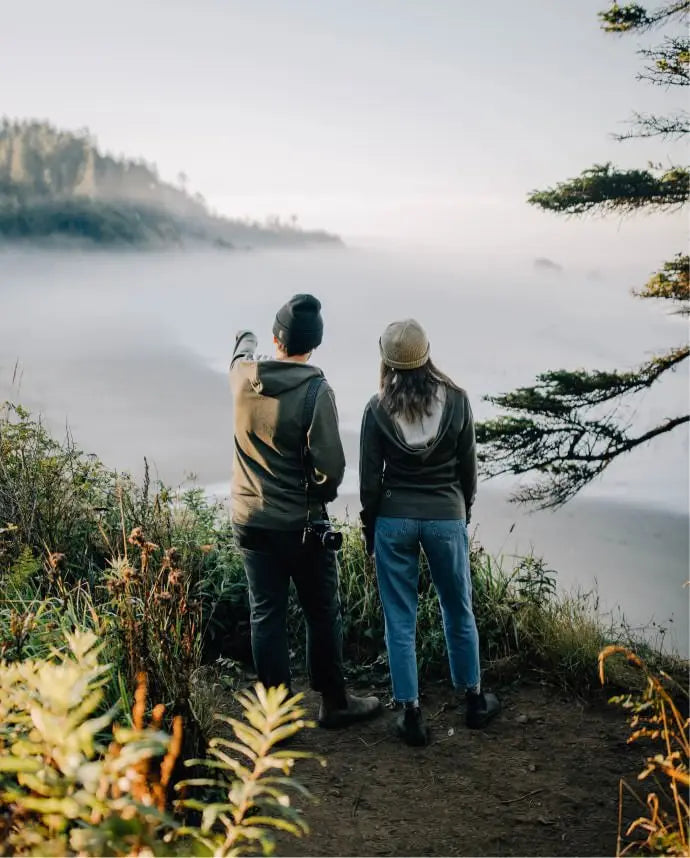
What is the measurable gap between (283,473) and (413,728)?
1.37 m

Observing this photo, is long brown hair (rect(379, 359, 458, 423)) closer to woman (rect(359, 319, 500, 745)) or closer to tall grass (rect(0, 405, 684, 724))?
woman (rect(359, 319, 500, 745))

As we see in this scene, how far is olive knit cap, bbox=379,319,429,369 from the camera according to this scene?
3.73m

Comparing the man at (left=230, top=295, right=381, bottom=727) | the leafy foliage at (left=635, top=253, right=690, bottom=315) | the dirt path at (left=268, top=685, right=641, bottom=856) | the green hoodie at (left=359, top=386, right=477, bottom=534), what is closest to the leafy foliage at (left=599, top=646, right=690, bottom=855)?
the dirt path at (left=268, top=685, right=641, bottom=856)

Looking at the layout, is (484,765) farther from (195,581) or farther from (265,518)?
(195,581)

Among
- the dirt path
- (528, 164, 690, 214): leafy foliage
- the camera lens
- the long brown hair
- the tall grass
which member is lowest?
the dirt path

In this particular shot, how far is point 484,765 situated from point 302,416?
178 centimetres

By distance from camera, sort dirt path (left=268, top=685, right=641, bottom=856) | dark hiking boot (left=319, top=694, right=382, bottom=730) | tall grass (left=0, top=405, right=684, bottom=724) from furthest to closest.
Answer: tall grass (left=0, top=405, right=684, bottom=724)
dark hiking boot (left=319, top=694, right=382, bottom=730)
dirt path (left=268, top=685, right=641, bottom=856)

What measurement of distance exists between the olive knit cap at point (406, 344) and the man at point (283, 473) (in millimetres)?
307

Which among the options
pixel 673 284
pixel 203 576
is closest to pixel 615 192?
pixel 673 284

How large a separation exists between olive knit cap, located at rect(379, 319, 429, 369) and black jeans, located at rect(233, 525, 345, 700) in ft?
2.92

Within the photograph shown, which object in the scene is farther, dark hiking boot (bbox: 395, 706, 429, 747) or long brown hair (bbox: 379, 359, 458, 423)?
dark hiking boot (bbox: 395, 706, 429, 747)

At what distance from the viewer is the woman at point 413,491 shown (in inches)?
149

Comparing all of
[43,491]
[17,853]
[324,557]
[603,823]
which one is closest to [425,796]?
[603,823]

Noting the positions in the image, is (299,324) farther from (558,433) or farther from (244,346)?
(558,433)
